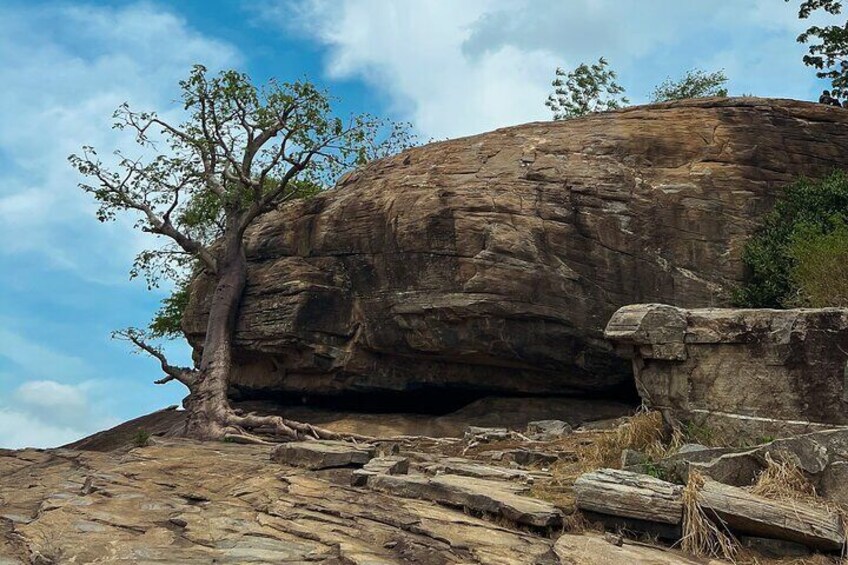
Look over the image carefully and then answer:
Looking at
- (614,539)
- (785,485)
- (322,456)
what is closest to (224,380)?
(322,456)

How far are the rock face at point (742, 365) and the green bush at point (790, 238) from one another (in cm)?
449

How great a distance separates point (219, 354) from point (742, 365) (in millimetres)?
13348

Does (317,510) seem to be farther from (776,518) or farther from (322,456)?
(776,518)

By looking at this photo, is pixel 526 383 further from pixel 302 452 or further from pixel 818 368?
pixel 818 368

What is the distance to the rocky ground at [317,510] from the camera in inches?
284

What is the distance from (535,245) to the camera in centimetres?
1684

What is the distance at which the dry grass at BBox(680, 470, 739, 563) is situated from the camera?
7566 millimetres

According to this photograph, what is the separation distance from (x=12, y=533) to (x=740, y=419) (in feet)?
29.6

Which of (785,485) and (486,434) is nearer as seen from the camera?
(785,485)

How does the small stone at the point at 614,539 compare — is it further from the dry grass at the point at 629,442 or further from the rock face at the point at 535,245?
the rock face at the point at 535,245

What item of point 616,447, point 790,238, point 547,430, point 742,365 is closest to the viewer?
point 742,365

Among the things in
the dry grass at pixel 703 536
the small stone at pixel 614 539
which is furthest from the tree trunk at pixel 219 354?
the dry grass at pixel 703 536

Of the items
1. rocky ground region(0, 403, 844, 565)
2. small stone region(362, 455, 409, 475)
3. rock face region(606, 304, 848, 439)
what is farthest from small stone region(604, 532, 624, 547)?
small stone region(362, 455, 409, 475)

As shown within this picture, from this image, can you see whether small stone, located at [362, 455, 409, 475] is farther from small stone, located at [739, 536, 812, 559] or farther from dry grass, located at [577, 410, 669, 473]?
small stone, located at [739, 536, 812, 559]
